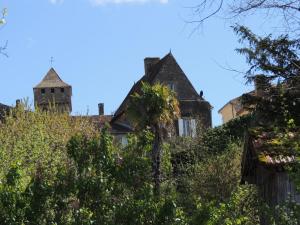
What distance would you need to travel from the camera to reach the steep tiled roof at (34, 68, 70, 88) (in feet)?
326

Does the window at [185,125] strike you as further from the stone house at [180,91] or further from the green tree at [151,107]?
the green tree at [151,107]

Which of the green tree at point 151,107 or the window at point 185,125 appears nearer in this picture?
the green tree at point 151,107

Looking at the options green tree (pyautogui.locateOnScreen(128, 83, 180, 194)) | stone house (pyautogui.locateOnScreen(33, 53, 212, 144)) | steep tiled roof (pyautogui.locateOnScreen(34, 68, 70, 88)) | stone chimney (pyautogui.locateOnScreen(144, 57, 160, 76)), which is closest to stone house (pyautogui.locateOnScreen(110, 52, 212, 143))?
stone house (pyautogui.locateOnScreen(33, 53, 212, 144))

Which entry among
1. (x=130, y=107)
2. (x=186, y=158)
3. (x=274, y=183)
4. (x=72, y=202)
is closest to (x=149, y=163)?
(x=72, y=202)

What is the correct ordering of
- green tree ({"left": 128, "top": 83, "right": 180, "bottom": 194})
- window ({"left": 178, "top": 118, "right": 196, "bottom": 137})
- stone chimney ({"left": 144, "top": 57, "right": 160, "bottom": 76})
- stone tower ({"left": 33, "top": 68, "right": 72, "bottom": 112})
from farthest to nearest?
stone tower ({"left": 33, "top": 68, "right": 72, "bottom": 112}) < stone chimney ({"left": 144, "top": 57, "right": 160, "bottom": 76}) < window ({"left": 178, "top": 118, "right": 196, "bottom": 137}) < green tree ({"left": 128, "top": 83, "right": 180, "bottom": 194})

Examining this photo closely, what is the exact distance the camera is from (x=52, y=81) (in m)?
100

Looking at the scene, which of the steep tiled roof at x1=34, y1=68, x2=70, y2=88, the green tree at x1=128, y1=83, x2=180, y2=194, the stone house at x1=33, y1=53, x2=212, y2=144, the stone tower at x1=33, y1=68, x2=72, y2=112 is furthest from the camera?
the steep tiled roof at x1=34, y1=68, x2=70, y2=88

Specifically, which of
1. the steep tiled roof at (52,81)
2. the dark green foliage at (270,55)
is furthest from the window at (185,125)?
the steep tiled roof at (52,81)

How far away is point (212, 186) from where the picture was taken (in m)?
29.1

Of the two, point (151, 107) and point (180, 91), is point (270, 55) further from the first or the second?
point (180, 91)

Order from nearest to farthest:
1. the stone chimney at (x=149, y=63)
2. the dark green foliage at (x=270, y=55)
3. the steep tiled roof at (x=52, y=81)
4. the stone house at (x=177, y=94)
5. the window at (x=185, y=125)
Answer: the dark green foliage at (x=270, y=55), the window at (x=185, y=125), the stone house at (x=177, y=94), the stone chimney at (x=149, y=63), the steep tiled roof at (x=52, y=81)

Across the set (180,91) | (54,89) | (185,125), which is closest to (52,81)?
(54,89)

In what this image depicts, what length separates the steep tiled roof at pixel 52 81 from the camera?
9935 centimetres

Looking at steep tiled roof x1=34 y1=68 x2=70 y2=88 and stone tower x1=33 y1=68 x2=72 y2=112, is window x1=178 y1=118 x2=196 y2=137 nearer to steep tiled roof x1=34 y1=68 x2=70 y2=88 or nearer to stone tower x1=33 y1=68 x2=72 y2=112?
stone tower x1=33 y1=68 x2=72 y2=112
